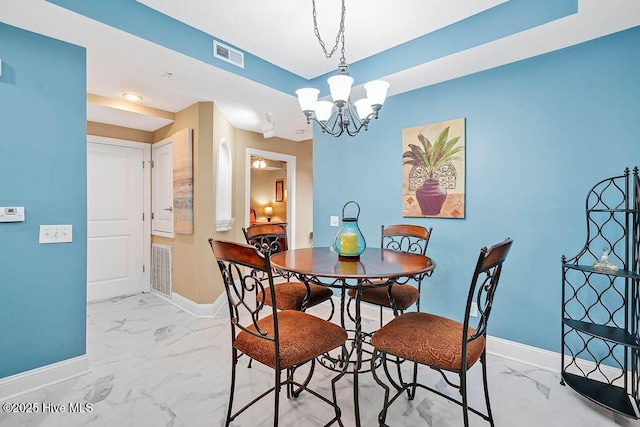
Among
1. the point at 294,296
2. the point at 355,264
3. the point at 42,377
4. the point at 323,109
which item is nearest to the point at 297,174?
the point at 323,109

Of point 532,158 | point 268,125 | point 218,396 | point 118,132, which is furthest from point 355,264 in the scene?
point 118,132

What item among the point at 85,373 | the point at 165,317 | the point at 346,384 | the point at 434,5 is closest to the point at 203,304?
the point at 165,317

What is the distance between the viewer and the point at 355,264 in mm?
1771

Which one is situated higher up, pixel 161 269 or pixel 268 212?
pixel 268 212

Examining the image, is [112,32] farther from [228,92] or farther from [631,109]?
[631,109]

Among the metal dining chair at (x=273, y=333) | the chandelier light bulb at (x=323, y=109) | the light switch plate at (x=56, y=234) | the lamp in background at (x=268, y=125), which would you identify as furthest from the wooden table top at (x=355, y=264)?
the lamp in background at (x=268, y=125)

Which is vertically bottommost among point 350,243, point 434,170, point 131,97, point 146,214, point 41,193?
point 350,243

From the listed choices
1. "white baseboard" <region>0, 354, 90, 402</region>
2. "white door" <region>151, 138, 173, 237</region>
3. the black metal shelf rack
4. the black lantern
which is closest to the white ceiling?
"white door" <region>151, 138, 173, 237</region>

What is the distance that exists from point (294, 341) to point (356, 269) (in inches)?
18.6

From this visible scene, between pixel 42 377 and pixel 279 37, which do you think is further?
pixel 279 37

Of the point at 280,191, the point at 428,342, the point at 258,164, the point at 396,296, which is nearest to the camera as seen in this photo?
the point at 428,342

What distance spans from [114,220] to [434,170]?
12.6 feet

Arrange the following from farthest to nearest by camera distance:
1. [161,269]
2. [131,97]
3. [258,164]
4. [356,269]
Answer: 1. [258,164]
2. [161,269]
3. [131,97]
4. [356,269]

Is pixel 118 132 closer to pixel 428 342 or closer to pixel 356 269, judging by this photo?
pixel 356 269
